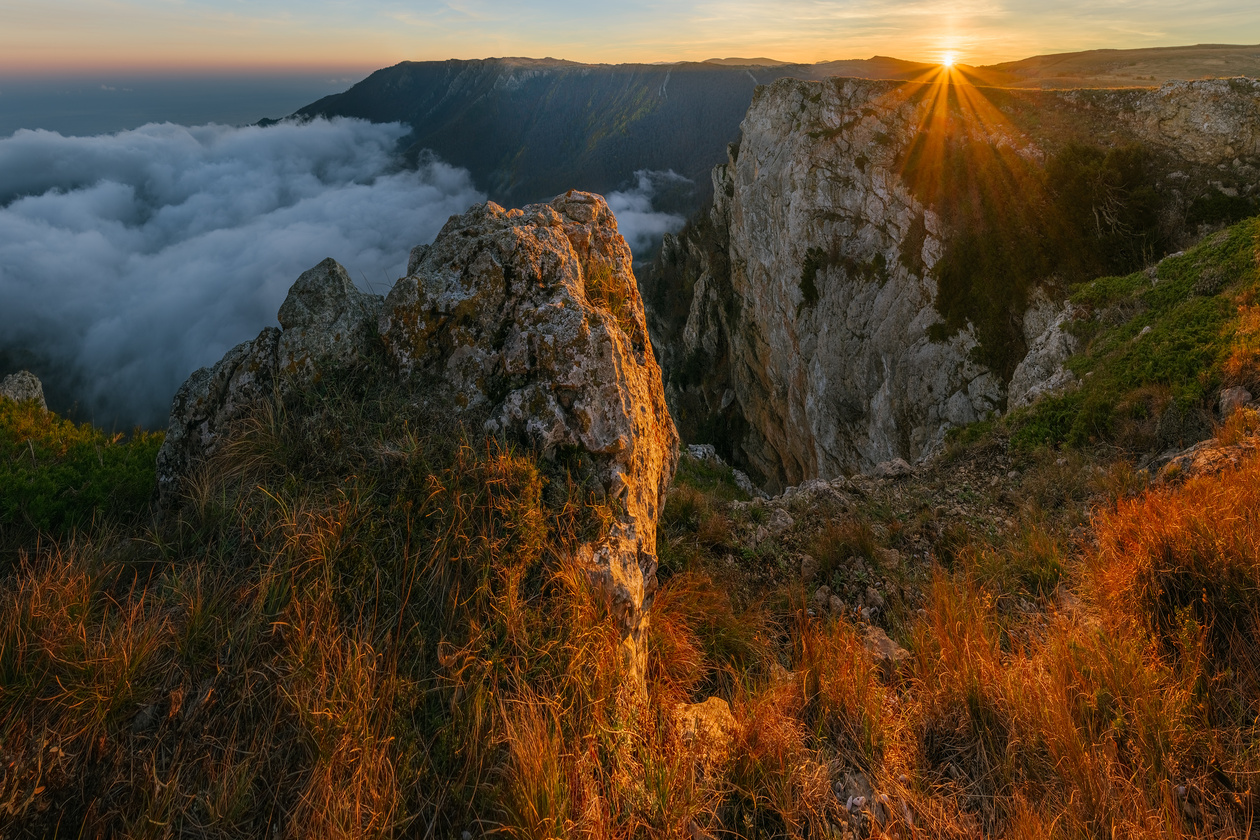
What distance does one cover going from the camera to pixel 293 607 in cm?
301

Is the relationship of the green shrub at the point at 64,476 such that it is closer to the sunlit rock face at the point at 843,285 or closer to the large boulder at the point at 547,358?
the large boulder at the point at 547,358

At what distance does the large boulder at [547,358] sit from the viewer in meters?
3.93

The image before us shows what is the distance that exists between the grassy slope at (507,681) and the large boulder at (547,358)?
288 mm

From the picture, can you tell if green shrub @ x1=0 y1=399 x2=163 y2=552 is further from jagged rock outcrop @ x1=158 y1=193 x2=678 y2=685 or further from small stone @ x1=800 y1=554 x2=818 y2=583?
small stone @ x1=800 y1=554 x2=818 y2=583

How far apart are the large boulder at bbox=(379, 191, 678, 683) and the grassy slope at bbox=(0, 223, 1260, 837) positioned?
0.29 metres

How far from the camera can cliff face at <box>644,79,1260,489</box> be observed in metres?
16.2

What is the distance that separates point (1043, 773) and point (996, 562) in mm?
2890

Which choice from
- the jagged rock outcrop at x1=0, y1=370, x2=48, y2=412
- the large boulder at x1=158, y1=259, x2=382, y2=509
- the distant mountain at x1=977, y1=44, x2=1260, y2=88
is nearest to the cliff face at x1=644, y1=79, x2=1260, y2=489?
the large boulder at x1=158, y1=259, x2=382, y2=509

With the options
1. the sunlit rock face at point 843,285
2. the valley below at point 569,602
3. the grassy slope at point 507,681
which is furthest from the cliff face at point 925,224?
the grassy slope at point 507,681

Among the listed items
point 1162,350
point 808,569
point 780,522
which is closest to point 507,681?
point 808,569

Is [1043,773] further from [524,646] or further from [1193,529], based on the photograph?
[524,646]

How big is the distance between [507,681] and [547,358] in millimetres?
2336

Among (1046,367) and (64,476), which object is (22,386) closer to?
(64,476)

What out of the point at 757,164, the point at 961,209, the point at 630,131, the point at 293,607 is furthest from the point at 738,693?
the point at 630,131
